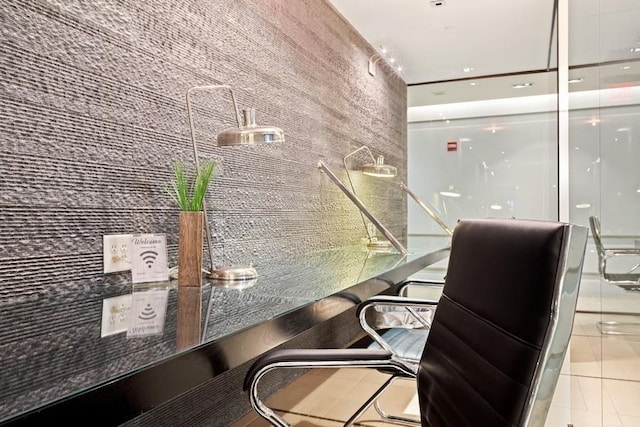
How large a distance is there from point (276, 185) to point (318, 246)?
2.10ft

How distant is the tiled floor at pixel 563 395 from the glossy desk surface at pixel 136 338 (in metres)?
0.86

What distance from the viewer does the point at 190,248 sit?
58.0 inches

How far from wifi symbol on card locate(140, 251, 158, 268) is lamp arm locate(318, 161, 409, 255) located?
139 cm

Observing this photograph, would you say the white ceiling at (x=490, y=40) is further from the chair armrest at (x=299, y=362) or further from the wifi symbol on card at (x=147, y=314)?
the wifi symbol on card at (x=147, y=314)

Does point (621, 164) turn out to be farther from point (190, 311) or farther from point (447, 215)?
point (447, 215)

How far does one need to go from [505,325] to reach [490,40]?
3675 mm

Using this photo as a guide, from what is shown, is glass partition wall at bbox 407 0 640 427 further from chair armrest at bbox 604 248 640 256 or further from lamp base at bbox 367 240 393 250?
lamp base at bbox 367 240 393 250

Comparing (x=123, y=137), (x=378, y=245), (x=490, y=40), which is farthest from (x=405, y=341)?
(x=490, y=40)

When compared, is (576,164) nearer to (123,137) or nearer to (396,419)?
(396,419)

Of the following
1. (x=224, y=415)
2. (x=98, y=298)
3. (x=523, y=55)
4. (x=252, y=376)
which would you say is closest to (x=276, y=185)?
(x=224, y=415)

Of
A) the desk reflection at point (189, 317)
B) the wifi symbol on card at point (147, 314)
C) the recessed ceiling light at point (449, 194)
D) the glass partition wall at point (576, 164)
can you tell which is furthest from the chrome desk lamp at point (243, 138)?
the recessed ceiling light at point (449, 194)

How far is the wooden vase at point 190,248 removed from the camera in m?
1.47

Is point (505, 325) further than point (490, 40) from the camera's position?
No

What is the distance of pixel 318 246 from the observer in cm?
300
